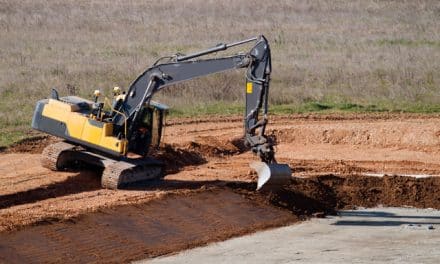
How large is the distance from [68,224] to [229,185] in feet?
18.2

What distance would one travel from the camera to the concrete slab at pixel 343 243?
18.4m

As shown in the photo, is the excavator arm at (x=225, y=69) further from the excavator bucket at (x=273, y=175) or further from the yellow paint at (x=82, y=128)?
the yellow paint at (x=82, y=128)

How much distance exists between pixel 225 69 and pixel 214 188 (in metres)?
2.81

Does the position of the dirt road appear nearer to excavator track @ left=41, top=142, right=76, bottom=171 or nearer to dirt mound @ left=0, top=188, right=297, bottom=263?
dirt mound @ left=0, top=188, right=297, bottom=263

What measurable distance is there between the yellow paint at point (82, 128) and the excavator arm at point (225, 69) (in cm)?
36

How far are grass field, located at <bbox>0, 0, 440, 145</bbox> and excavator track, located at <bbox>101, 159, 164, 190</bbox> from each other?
18.0ft

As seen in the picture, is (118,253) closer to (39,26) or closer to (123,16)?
(39,26)

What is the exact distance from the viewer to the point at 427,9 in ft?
199

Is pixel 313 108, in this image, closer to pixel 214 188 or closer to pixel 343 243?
pixel 214 188

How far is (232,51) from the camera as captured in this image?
1729 inches

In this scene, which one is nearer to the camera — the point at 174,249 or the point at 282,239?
the point at 174,249

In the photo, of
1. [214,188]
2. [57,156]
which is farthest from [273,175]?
[57,156]

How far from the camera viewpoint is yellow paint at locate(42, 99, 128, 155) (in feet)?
73.2

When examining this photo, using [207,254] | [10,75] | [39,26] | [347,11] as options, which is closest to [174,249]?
[207,254]
